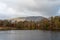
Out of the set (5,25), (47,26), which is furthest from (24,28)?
(47,26)

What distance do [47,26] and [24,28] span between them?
22.4 m

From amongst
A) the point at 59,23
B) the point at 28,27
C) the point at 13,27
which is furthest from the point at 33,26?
the point at 59,23

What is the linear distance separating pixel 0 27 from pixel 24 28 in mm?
17709

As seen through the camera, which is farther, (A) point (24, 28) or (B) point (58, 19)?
(A) point (24, 28)

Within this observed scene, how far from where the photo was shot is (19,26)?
391ft

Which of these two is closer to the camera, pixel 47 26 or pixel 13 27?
pixel 47 26

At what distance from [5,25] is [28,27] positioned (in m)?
17.4

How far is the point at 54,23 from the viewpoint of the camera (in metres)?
105

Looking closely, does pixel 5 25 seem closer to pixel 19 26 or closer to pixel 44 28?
pixel 19 26

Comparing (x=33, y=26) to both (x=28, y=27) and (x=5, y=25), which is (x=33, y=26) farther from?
(x=5, y=25)

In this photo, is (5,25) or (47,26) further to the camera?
(5,25)

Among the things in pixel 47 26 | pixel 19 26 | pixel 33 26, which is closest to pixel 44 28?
pixel 47 26

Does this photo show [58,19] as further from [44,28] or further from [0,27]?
[0,27]

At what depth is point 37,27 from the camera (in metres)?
115
